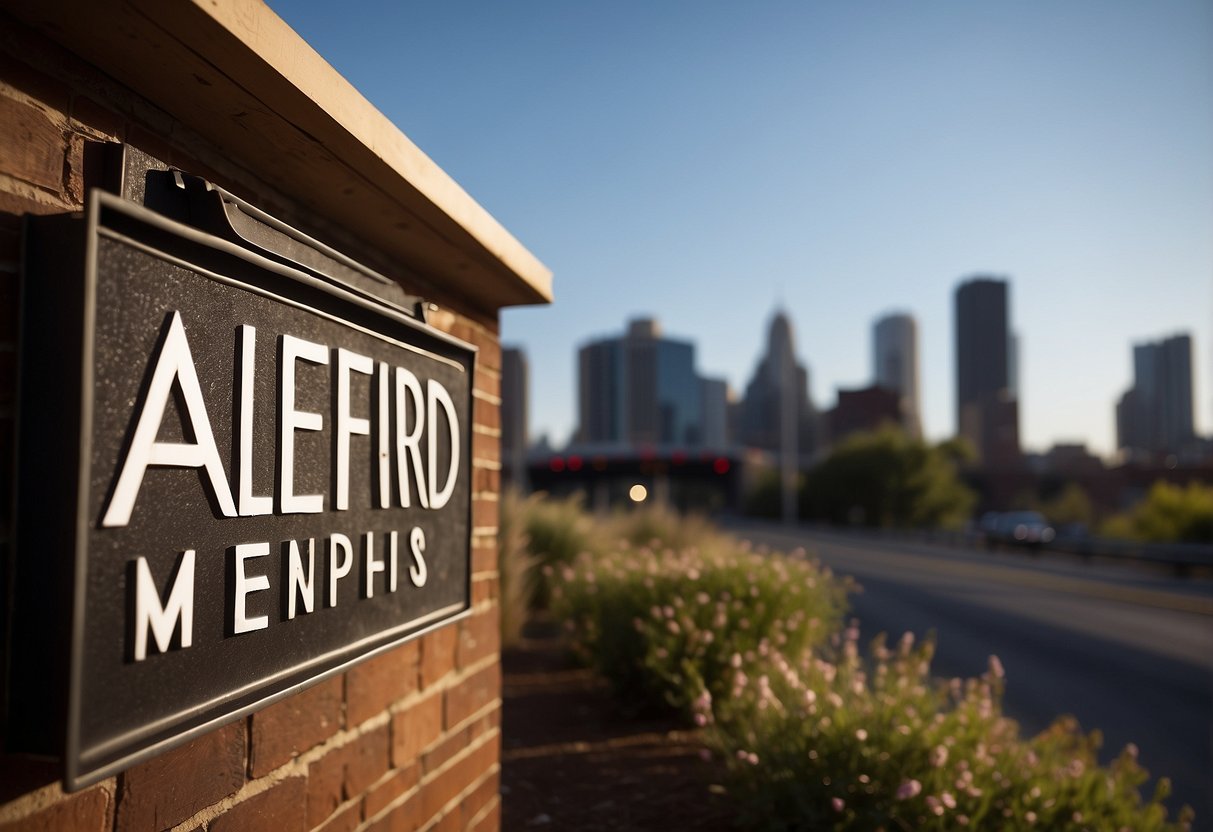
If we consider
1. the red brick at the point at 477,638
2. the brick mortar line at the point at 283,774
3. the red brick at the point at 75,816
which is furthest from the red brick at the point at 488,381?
the red brick at the point at 75,816

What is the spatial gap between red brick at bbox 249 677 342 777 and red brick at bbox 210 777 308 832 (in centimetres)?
5

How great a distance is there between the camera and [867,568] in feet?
61.9

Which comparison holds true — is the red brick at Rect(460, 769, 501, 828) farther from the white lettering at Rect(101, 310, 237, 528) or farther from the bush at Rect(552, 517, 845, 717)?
the bush at Rect(552, 517, 845, 717)

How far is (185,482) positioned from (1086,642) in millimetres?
11126

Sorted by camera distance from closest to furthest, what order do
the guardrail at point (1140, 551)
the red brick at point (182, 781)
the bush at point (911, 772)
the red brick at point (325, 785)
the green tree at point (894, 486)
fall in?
the red brick at point (182, 781)
the red brick at point (325, 785)
the bush at point (911, 772)
the guardrail at point (1140, 551)
the green tree at point (894, 486)

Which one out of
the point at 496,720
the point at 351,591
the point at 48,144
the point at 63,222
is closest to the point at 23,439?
the point at 63,222

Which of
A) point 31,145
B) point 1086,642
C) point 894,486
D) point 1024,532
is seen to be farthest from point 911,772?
point 894,486

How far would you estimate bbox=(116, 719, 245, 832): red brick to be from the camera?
4.81ft

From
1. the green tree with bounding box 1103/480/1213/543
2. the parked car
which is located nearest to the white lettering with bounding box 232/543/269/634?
the green tree with bounding box 1103/480/1213/543

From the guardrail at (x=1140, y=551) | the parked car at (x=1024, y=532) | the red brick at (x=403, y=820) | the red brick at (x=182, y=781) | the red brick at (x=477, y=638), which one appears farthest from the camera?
the parked car at (x=1024, y=532)

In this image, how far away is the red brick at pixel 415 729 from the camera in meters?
2.36

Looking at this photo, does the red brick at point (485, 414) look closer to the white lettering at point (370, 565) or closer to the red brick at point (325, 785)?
the white lettering at point (370, 565)

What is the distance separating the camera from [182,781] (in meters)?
1.58

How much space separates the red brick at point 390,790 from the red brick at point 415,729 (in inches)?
1.0
